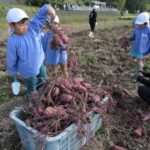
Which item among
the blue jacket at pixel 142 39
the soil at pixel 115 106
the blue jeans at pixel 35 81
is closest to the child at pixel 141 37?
the blue jacket at pixel 142 39

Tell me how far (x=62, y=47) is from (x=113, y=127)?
1295 mm

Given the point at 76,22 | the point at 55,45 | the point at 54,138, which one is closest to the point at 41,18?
the point at 55,45

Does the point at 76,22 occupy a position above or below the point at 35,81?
below

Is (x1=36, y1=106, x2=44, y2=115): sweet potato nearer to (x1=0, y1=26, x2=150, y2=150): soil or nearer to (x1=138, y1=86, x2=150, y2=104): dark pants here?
(x1=0, y1=26, x2=150, y2=150): soil

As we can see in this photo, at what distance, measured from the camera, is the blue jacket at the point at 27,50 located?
3889 millimetres

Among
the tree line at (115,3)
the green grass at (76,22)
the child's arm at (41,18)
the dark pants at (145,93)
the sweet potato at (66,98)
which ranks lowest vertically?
the tree line at (115,3)

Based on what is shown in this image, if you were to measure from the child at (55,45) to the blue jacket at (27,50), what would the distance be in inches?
→ 7.1

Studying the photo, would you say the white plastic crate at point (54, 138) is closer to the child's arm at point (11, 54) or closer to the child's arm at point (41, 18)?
the child's arm at point (11, 54)

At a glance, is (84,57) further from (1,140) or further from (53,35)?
(1,140)

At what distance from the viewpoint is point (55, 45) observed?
433cm

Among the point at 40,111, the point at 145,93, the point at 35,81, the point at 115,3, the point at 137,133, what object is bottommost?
the point at 115,3

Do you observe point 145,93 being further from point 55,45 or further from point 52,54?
point 52,54

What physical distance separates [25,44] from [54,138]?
1445 mm

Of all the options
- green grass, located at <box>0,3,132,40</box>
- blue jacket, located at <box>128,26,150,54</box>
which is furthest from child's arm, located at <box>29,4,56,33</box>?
green grass, located at <box>0,3,132,40</box>
